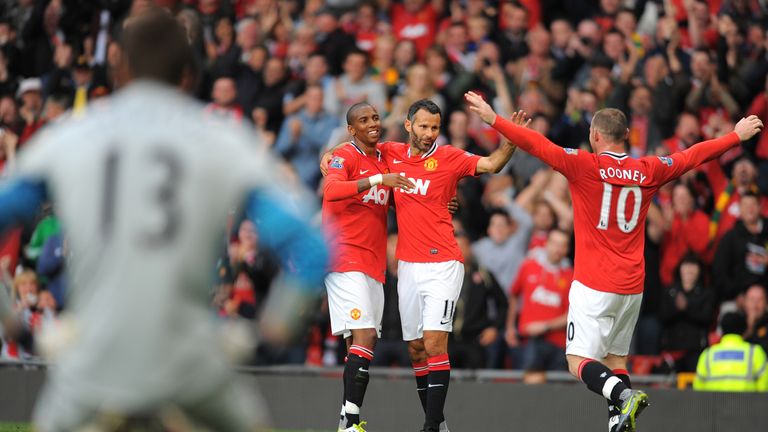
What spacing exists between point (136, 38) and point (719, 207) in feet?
38.3

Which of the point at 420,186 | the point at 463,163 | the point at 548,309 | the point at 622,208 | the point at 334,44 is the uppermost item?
the point at 334,44

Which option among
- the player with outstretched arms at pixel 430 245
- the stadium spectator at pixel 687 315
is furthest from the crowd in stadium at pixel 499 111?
the player with outstretched arms at pixel 430 245

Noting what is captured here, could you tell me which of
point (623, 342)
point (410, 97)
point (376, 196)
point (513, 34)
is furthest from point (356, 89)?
point (623, 342)

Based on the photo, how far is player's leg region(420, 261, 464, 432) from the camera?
10445 mm

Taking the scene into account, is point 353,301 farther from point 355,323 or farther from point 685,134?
point 685,134

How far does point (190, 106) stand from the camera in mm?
4570

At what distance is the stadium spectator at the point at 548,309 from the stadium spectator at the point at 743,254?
5.84 ft

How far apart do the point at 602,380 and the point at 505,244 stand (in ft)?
17.2

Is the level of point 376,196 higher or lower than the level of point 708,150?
lower

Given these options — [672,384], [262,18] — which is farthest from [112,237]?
[262,18]

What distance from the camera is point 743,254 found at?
14188mm

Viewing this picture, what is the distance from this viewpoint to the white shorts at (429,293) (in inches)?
417

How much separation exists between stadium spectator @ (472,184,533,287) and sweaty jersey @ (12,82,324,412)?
10.6 meters

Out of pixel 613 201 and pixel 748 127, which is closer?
pixel 613 201
